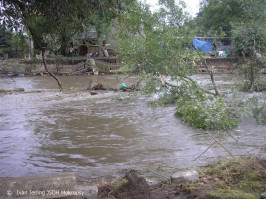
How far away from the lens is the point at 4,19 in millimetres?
6148

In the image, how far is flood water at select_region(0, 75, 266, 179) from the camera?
19.2 feet

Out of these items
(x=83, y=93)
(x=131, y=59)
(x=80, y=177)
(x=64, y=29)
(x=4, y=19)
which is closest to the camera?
(x=80, y=177)

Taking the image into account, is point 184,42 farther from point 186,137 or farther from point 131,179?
point 131,179

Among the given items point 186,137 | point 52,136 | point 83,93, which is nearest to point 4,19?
point 52,136

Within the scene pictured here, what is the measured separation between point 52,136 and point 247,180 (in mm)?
5500

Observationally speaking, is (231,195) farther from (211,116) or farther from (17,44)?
(17,44)

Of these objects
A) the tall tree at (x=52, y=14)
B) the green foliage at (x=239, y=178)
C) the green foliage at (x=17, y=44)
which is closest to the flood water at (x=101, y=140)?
the green foliage at (x=239, y=178)

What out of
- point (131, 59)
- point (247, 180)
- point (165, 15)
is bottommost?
point (247, 180)

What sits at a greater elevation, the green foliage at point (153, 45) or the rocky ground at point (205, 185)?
the green foliage at point (153, 45)

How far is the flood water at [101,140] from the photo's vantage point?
586cm

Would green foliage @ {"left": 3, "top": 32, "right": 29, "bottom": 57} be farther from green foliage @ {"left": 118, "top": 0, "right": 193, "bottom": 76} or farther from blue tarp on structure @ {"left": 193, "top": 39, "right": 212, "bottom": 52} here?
blue tarp on structure @ {"left": 193, "top": 39, "right": 212, "bottom": 52}

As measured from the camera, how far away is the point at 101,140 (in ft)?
24.8

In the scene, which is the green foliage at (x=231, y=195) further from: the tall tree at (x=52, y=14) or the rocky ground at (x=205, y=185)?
the tall tree at (x=52, y=14)

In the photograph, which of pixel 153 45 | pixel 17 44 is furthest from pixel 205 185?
pixel 17 44
